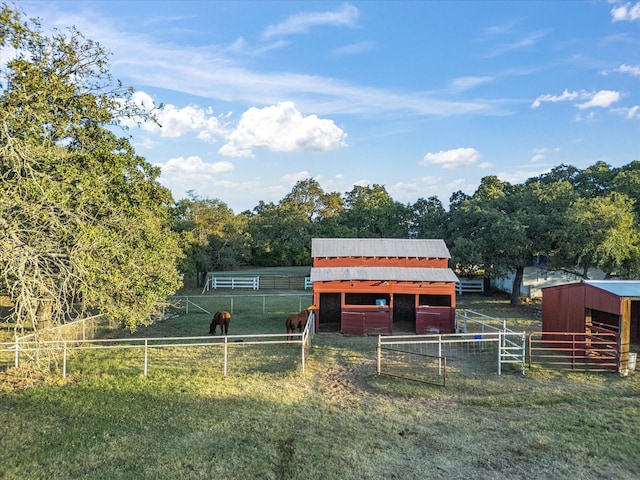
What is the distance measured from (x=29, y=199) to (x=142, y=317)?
195 inches

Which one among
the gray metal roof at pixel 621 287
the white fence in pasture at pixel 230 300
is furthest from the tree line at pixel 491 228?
the gray metal roof at pixel 621 287

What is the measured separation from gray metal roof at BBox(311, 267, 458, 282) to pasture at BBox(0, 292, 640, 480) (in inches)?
256

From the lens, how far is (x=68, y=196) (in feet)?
34.0

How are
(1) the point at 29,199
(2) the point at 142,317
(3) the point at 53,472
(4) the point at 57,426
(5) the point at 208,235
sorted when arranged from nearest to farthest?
(3) the point at 53,472
(4) the point at 57,426
(1) the point at 29,199
(2) the point at 142,317
(5) the point at 208,235

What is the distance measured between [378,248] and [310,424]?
13.9 m

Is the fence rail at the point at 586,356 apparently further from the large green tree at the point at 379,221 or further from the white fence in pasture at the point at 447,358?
the large green tree at the point at 379,221

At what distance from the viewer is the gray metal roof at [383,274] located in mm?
19047

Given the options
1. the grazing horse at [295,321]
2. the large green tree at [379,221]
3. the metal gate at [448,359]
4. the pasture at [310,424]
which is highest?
the large green tree at [379,221]

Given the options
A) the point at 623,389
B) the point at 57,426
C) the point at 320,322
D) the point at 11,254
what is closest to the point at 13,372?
the point at 11,254

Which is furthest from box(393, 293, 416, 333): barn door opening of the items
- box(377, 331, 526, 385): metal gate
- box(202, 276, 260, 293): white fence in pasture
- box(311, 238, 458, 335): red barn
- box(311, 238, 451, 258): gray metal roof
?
box(202, 276, 260, 293): white fence in pasture

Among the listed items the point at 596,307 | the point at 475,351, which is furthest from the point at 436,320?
the point at 596,307

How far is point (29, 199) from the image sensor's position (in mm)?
10500

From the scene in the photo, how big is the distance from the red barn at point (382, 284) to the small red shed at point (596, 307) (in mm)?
3807

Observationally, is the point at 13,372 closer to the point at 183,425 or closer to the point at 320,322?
the point at 183,425
